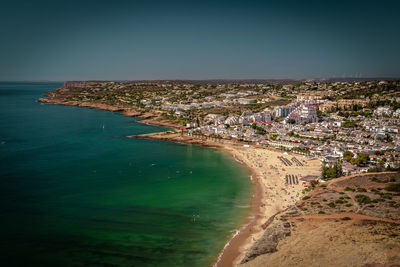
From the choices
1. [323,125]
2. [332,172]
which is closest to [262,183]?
[332,172]

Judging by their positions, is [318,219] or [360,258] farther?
[318,219]

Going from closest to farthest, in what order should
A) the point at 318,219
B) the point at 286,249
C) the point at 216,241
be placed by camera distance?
the point at 286,249, the point at 216,241, the point at 318,219

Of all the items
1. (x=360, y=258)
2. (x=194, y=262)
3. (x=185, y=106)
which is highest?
(x=185, y=106)

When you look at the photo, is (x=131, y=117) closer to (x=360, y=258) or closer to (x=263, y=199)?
(x=263, y=199)

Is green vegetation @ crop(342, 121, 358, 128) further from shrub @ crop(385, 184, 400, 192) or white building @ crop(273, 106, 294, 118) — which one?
shrub @ crop(385, 184, 400, 192)

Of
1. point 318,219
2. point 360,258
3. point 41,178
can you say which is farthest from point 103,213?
point 360,258

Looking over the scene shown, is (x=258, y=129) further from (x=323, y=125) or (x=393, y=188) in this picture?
(x=393, y=188)

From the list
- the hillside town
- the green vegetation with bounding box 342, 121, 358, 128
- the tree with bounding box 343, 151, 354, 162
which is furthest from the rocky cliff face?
the green vegetation with bounding box 342, 121, 358, 128
